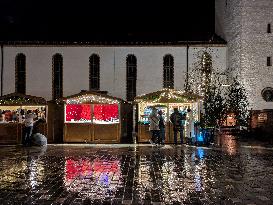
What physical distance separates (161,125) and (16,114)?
321 inches

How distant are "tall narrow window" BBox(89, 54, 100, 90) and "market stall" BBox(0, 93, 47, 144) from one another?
14.0m

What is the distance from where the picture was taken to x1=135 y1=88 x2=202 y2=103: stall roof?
83.5 feet

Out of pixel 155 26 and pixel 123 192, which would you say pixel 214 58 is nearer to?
pixel 155 26

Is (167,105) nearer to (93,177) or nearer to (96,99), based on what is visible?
(96,99)

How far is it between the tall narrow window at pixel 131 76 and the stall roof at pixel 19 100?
1498 cm

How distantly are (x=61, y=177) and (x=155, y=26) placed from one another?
34.9 m

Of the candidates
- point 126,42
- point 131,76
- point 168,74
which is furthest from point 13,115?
point 168,74

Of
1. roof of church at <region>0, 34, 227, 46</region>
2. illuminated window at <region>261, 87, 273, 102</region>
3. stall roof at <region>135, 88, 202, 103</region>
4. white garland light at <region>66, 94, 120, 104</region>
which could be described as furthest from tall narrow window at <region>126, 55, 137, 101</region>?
stall roof at <region>135, 88, 202, 103</region>

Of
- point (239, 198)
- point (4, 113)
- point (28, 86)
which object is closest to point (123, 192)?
point (239, 198)

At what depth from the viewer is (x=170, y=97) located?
25594 mm

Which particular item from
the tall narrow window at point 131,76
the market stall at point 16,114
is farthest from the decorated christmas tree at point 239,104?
the market stall at point 16,114

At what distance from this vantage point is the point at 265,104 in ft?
122

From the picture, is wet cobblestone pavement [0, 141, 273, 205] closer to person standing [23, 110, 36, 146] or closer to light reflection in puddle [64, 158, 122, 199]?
light reflection in puddle [64, 158, 122, 199]

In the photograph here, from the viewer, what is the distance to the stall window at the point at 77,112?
25.9m
